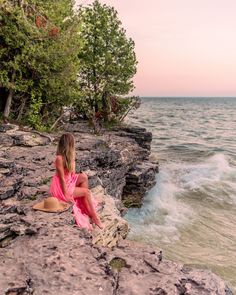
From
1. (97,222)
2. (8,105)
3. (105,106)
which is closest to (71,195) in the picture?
(97,222)

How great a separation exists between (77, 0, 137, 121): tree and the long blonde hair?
1622 cm

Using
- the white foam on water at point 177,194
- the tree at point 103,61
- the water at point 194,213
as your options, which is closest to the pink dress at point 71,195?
the water at point 194,213

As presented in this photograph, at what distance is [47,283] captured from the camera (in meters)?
6.39

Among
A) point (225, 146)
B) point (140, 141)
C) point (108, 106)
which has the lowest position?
point (225, 146)

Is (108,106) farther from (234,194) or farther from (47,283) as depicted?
(47,283)

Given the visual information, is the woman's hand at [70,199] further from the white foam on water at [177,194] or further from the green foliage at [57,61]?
the green foliage at [57,61]

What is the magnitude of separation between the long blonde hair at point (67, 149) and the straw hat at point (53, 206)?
89cm

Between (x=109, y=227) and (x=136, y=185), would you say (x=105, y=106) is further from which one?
(x=109, y=227)

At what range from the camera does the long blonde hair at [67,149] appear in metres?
9.20

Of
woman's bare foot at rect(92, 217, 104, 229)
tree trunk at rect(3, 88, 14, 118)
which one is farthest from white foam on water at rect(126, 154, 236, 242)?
tree trunk at rect(3, 88, 14, 118)

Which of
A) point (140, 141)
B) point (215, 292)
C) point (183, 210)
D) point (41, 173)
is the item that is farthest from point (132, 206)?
point (215, 292)

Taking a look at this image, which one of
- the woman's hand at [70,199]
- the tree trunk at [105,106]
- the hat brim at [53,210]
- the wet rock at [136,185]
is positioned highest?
the tree trunk at [105,106]

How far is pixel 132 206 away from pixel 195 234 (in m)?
4.88

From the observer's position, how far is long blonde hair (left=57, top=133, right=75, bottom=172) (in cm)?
920
